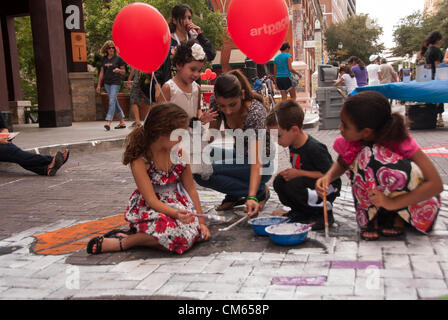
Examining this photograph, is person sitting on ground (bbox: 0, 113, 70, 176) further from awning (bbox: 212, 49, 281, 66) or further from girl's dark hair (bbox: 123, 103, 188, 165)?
awning (bbox: 212, 49, 281, 66)

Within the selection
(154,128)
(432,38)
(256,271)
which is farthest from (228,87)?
(432,38)

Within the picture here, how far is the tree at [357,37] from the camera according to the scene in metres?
51.8

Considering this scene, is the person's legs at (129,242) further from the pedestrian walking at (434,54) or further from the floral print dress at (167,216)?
the pedestrian walking at (434,54)

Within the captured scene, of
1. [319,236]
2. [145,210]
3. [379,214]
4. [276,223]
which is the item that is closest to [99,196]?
[145,210]

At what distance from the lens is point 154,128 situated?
9.34ft

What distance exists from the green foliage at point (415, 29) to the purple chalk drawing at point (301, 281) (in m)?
36.8

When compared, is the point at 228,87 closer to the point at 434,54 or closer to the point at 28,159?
the point at 28,159

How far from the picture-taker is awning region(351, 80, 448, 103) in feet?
24.7

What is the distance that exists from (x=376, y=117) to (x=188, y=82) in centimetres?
171

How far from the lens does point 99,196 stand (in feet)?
15.2

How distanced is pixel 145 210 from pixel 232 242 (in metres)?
0.63

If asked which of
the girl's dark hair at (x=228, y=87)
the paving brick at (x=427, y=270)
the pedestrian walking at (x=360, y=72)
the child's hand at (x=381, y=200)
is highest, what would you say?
the pedestrian walking at (x=360, y=72)

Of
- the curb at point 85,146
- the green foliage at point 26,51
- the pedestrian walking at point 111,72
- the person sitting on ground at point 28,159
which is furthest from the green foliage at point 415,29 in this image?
the person sitting on ground at point 28,159

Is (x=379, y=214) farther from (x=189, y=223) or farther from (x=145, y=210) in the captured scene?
(x=145, y=210)
